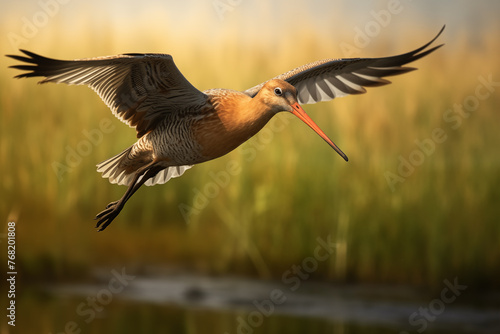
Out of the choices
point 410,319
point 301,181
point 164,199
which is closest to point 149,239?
point 164,199

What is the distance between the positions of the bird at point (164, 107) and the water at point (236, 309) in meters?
2.21

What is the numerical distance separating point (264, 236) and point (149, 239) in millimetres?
967

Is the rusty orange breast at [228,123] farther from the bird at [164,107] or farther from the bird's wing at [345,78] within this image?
the bird's wing at [345,78]

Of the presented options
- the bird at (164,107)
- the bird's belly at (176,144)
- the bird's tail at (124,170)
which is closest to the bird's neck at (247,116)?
the bird at (164,107)

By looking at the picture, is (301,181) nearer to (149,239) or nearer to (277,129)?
(277,129)

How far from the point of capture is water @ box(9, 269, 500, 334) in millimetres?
5422

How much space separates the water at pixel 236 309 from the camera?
542 cm

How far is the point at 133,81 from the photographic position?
321cm

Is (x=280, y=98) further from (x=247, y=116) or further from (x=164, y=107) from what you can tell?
(x=164, y=107)

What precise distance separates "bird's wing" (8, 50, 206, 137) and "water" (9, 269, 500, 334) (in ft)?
8.05

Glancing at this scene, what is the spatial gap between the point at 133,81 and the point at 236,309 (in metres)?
2.92

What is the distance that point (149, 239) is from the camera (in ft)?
19.5

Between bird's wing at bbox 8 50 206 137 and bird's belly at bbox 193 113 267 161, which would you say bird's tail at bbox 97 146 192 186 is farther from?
bird's belly at bbox 193 113 267 161

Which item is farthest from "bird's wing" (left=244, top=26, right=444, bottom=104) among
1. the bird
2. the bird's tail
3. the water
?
the water
